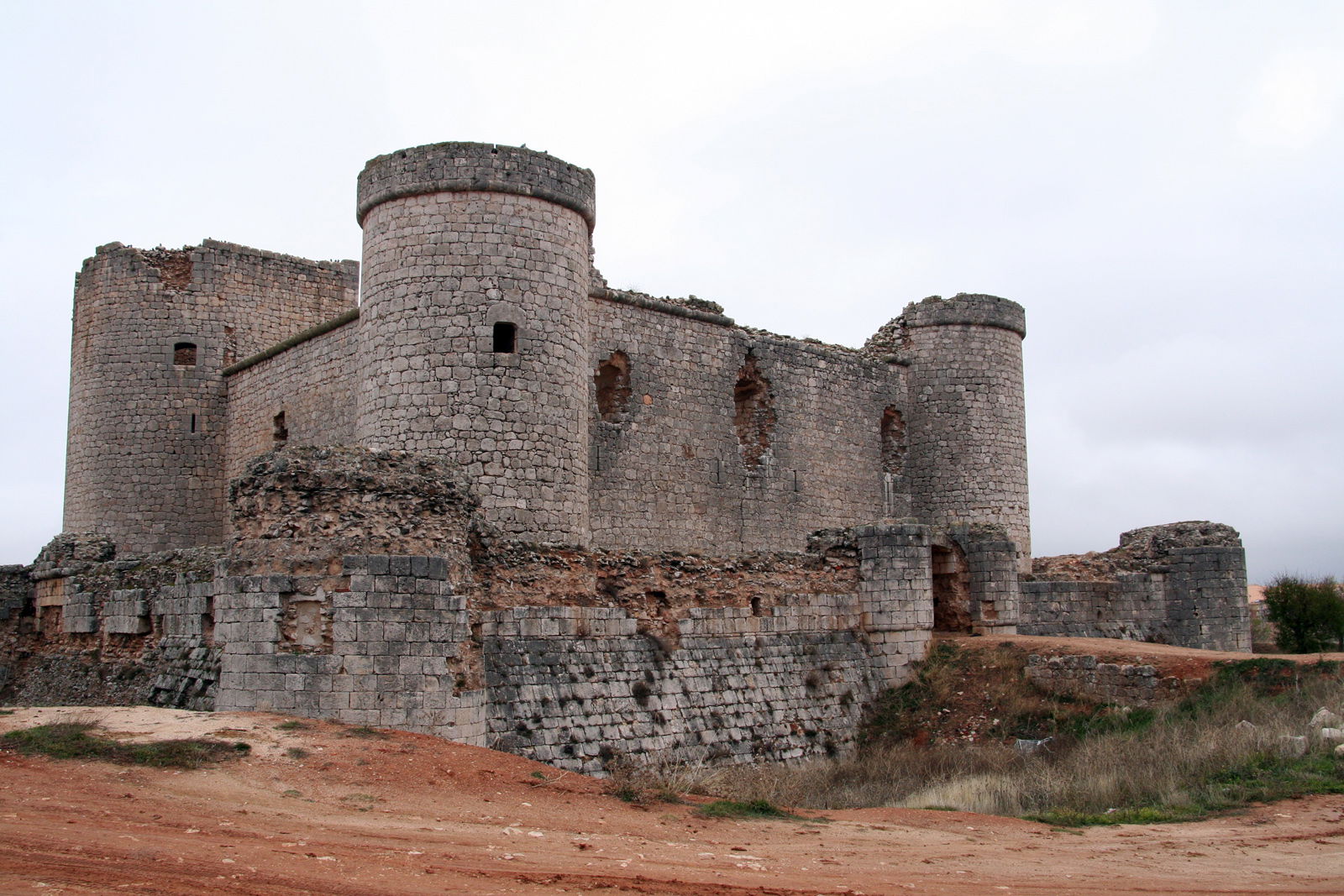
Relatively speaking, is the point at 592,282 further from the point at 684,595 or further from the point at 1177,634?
the point at 1177,634

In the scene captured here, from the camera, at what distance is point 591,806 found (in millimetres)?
8930

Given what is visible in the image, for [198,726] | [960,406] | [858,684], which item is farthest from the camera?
[960,406]

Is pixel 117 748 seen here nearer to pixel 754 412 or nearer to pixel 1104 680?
pixel 1104 680

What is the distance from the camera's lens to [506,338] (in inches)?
653

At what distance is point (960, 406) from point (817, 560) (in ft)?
32.2

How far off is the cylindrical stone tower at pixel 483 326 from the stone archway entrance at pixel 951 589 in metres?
5.40

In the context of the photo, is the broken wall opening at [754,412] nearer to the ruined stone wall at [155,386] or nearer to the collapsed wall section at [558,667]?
the collapsed wall section at [558,667]

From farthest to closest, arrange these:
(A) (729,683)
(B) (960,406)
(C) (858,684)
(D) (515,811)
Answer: (B) (960,406) < (C) (858,684) < (A) (729,683) < (D) (515,811)

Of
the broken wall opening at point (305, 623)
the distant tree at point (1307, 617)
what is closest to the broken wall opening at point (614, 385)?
the broken wall opening at point (305, 623)

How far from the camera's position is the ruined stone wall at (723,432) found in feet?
64.2

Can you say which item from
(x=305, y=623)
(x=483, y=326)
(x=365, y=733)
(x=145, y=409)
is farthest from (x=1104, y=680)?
(x=145, y=409)

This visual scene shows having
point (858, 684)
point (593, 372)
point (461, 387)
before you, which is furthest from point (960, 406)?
point (461, 387)

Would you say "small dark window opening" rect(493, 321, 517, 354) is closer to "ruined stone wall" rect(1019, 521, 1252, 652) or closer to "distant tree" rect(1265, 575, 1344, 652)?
"ruined stone wall" rect(1019, 521, 1252, 652)

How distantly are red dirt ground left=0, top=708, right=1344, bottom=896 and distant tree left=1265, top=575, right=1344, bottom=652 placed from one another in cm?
1703
